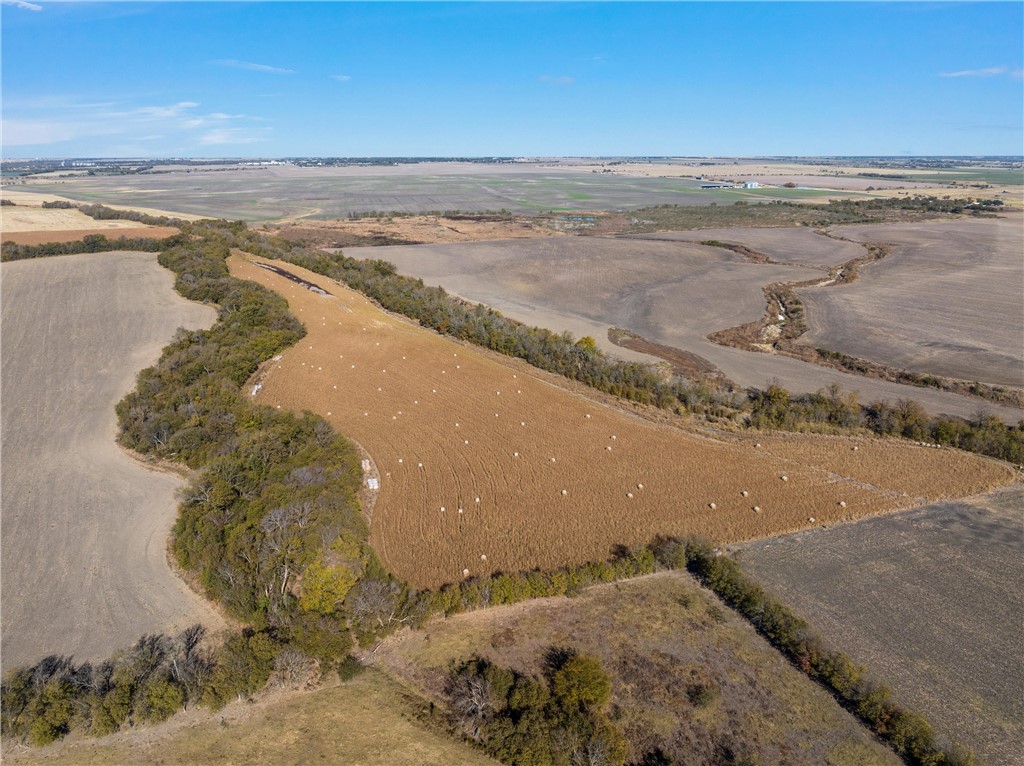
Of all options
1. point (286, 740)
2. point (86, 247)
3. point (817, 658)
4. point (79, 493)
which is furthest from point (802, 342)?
point (86, 247)

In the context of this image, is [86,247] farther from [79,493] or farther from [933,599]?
[933,599]

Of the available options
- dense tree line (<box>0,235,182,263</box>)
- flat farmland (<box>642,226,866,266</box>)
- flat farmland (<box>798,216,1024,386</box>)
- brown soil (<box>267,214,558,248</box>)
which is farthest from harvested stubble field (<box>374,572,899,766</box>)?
brown soil (<box>267,214,558,248</box>)

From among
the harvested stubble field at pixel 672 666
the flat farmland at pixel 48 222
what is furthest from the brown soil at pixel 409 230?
the harvested stubble field at pixel 672 666

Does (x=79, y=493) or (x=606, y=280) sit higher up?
(x=606, y=280)

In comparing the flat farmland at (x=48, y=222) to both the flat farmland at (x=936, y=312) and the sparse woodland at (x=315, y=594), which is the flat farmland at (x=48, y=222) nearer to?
the sparse woodland at (x=315, y=594)

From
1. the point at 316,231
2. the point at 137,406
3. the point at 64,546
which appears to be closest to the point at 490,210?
the point at 316,231

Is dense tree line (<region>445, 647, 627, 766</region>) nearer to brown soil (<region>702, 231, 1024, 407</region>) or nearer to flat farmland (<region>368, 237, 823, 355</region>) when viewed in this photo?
flat farmland (<region>368, 237, 823, 355</region>)

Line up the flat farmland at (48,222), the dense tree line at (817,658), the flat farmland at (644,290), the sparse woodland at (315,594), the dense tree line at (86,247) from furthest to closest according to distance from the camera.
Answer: the flat farmland at (48,222), the dense tree line at (86,247), the flat farmland at (644,290), the sparse woodland at (315,594), the dense tree line at (817,658)
